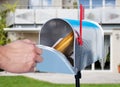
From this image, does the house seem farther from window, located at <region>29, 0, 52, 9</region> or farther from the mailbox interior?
the mailbox interior

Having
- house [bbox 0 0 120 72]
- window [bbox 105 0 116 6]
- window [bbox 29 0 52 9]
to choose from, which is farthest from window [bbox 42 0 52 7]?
window [bbox 105 0 116 6]

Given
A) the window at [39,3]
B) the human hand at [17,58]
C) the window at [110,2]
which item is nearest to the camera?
the human hand at [17,58]

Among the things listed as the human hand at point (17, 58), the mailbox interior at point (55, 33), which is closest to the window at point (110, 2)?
the mailbox interior at point (55, 33)

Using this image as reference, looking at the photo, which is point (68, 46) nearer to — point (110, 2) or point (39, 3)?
point (39, 3)

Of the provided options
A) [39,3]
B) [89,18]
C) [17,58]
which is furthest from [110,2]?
[17,58]

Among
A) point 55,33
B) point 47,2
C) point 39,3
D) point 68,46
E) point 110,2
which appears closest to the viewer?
point 68,46

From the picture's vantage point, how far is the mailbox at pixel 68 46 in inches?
117

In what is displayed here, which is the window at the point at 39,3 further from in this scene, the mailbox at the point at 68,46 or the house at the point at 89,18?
the mailbox at the point at 68,46

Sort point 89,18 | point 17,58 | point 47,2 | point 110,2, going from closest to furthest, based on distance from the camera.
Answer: point 17,58, point 89,18, point 110,2, point 47,2

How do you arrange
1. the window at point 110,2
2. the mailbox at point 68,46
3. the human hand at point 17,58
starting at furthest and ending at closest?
1. the window at point 110,2
2. the mailbox at point 68,46
3. the human hand at point 17,58

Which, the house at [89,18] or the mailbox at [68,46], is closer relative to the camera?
the mailbox at [68,46]

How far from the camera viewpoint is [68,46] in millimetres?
2986

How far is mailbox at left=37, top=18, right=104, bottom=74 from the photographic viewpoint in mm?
2975

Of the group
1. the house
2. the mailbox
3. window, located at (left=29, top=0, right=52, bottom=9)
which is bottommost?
the house
